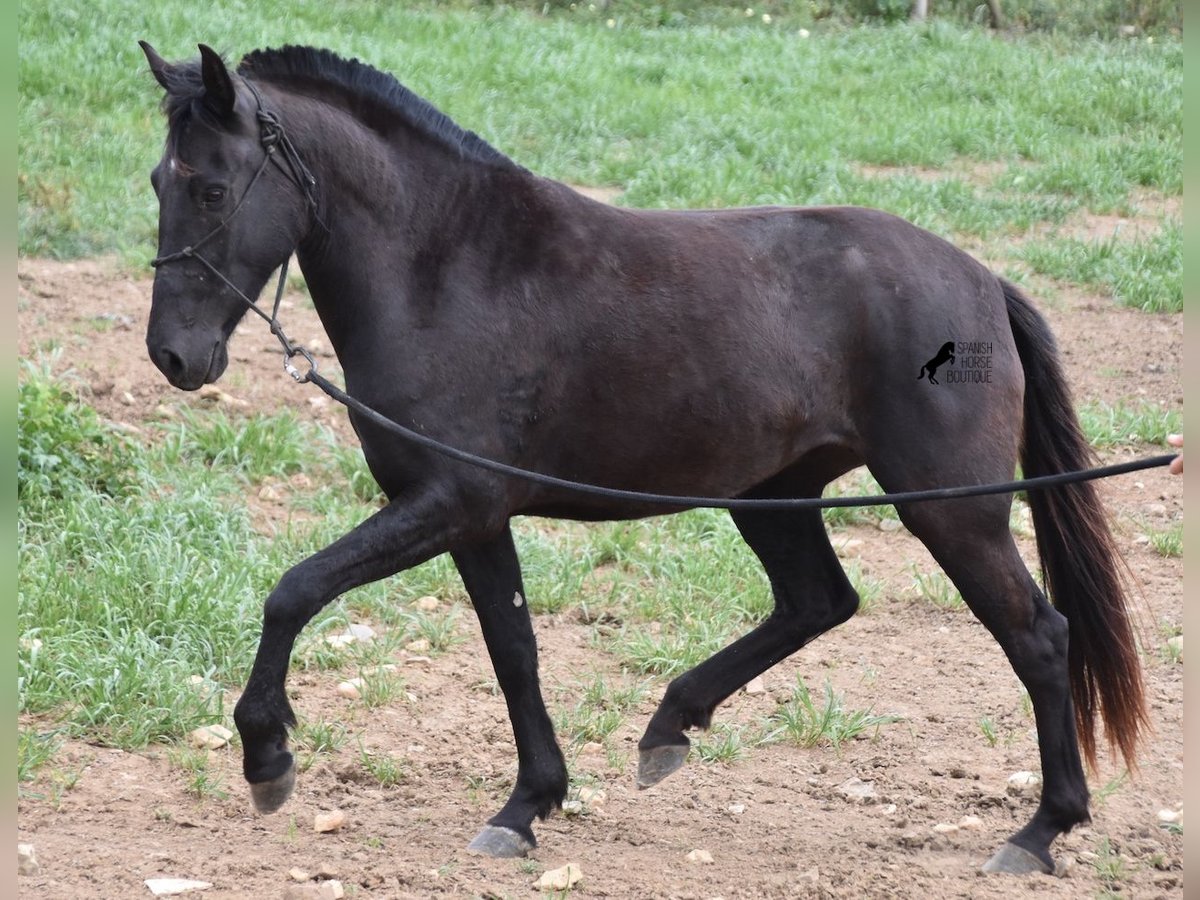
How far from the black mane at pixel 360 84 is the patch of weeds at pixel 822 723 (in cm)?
213

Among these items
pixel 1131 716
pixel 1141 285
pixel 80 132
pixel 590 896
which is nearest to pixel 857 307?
pixel 1131 716

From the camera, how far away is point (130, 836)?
390 centimetres

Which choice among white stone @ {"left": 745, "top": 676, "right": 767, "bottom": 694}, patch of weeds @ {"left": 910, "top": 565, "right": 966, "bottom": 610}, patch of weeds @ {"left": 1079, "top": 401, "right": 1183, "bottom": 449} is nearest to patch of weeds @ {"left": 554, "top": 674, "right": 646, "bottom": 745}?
white stone @ {"left": 745, "top": 676, "right": 767, "bottom": 694}

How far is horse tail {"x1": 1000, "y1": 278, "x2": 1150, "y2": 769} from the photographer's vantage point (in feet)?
13.3

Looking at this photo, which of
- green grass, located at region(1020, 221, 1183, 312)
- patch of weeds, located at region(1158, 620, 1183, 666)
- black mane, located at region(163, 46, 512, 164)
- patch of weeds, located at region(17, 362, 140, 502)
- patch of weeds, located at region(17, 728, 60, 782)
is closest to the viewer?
black mane, located at region(163, 46, 512, 164)

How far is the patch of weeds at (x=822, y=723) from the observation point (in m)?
4.71

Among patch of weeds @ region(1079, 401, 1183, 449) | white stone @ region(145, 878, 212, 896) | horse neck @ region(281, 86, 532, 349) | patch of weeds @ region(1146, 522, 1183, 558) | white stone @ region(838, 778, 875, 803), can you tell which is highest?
horse neck @ region(281, 86, 532, 349)

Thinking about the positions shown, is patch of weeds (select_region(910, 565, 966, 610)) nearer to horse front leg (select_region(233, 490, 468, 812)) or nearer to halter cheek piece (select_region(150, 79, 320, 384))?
horse front leg (select_region(233, 490, 468, 812))

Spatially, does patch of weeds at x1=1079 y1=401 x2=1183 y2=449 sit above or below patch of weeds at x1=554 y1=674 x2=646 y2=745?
above

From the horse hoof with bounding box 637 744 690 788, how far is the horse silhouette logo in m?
1.30

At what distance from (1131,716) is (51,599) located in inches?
140

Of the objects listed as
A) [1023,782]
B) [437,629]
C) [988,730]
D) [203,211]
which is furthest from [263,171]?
[988,730]

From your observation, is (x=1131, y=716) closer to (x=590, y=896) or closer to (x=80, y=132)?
(x=590, y=896)

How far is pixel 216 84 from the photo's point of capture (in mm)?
3264
